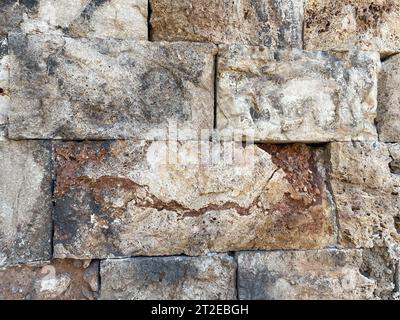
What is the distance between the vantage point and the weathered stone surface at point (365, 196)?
2457 mm

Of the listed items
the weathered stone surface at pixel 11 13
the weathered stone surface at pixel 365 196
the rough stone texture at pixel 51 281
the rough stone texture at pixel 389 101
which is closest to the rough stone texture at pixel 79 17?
the weathered stone surface at pixel 11 13

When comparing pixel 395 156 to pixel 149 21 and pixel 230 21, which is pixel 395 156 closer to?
pixel 230 21

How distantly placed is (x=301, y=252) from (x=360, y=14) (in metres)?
1.50

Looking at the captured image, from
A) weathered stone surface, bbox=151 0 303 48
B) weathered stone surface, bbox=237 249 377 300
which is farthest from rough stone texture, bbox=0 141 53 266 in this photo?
weathered stone surface, bbox=237 249 377 300

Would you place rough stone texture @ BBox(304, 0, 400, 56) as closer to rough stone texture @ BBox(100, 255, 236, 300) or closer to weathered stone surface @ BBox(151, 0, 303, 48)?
weathered stone surface @ BBox(151, 0, 303, 48)

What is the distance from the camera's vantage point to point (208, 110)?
7.77ft

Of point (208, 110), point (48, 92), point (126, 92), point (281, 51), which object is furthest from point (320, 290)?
point (48, 92)

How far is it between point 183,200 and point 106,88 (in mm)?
746

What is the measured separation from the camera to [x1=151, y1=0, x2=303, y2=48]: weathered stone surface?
93.1 inches

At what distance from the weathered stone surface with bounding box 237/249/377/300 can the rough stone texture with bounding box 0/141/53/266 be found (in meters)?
1.10

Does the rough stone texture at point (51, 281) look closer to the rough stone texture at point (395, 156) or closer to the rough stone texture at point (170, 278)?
the rough stone texture at point (170, 278)

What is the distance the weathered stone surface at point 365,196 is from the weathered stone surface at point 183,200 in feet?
0.36

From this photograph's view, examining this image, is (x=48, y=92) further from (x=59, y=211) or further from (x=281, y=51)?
(x=281, y=51)

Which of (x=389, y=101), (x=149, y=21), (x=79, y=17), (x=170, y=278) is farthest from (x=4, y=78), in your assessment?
(x=389, y=101)
